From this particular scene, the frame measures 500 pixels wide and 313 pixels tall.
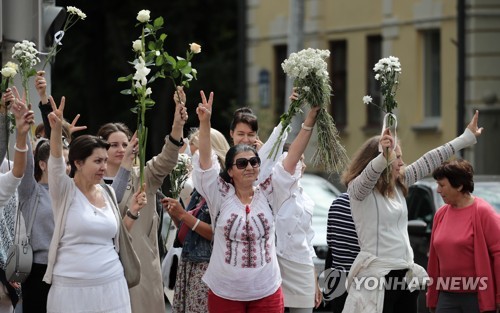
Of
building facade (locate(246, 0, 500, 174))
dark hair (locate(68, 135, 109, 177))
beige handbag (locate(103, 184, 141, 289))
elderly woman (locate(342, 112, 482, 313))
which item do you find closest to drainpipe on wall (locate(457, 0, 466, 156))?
building facade (locate(246, 0, 500, 174))

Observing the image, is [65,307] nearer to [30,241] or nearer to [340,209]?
[30,241]

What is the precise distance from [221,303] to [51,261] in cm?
125

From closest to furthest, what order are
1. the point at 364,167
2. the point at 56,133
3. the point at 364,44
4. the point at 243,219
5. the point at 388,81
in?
the point at 56,133 → the point at 243,219 → the point at 388,81 → the point at 364,167 → the point at 364,44

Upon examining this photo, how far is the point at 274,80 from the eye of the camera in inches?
1363

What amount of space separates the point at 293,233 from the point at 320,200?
560cm

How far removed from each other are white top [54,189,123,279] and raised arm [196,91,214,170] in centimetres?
85

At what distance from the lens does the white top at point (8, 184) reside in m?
8.68

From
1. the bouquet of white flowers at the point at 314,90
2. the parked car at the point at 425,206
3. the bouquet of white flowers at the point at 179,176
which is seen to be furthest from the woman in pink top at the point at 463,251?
the parked car at the point at 425,206

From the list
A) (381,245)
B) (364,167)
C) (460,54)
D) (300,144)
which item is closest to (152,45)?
(300,144)

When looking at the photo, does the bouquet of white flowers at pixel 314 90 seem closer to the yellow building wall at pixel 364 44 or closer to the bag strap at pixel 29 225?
the bag strap at pixel 29 225

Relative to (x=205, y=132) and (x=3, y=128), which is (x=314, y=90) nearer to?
(x=205, y=132)

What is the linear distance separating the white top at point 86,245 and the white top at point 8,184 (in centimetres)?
45

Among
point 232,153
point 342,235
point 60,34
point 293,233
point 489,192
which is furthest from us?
point 489,192

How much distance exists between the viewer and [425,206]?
539 inches
